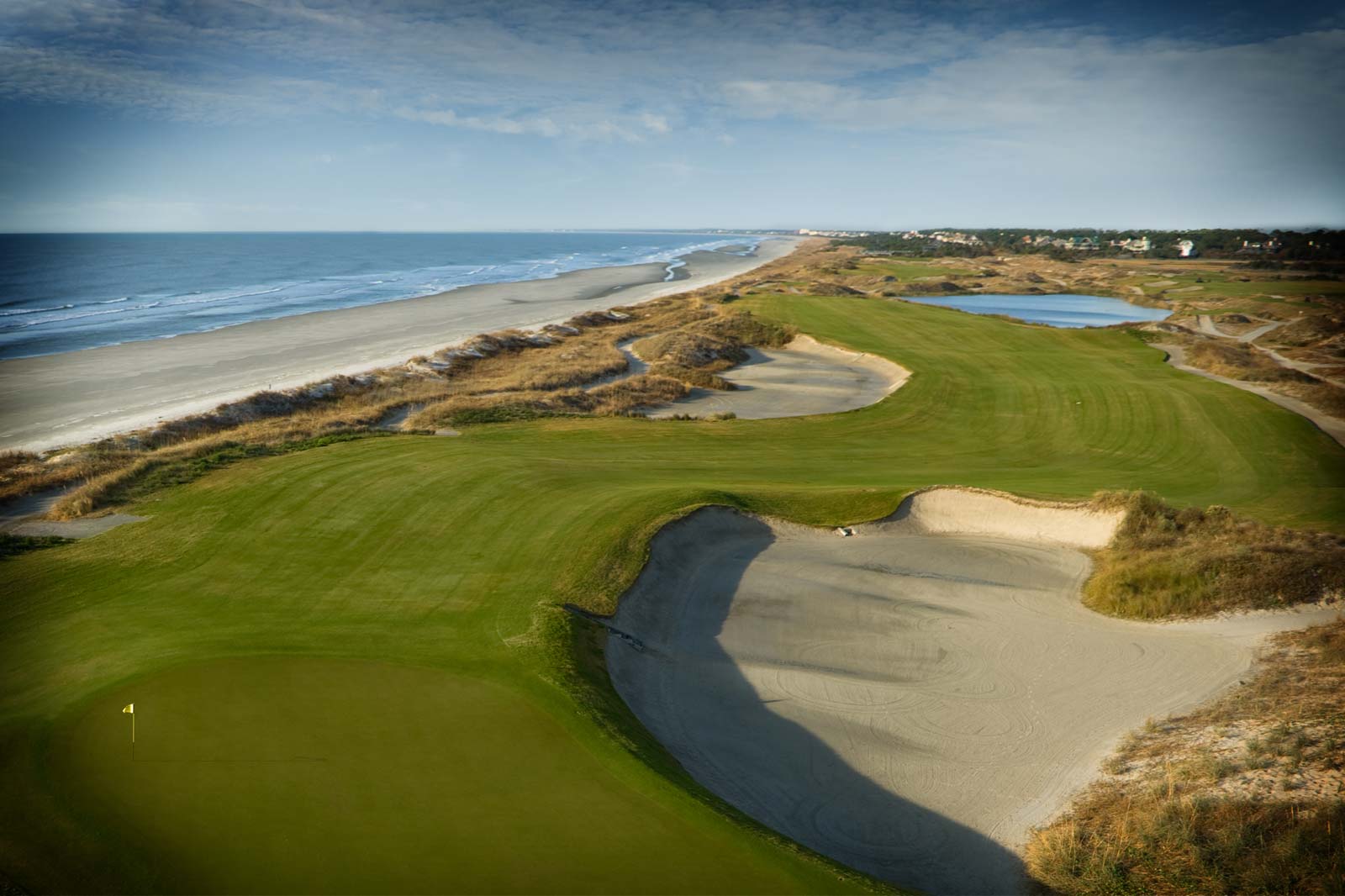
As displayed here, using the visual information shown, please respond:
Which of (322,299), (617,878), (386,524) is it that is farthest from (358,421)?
(322,299)

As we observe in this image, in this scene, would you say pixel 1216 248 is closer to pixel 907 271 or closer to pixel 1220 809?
pixel 907 271

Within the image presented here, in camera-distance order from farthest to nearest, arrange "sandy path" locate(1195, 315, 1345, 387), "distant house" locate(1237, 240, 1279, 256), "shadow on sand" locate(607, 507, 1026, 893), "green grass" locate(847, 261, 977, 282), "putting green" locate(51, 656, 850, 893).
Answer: "green grass" locate(847, 261, 977, 282) → "sandy path" locate(1195, 315, 1345, 387) → "distant house" locate(1237, 240, 1279, 256) → "shadow on sand" locate(607, 507, 1026, 893) → "putting green" locate(51, 656, 850, 893)

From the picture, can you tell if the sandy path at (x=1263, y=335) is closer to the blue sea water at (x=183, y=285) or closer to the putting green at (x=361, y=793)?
the putting green at (x=361, y=793)

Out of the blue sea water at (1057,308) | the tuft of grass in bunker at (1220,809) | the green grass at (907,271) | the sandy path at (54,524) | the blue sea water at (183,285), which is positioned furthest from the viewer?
the green grass at (907,271)

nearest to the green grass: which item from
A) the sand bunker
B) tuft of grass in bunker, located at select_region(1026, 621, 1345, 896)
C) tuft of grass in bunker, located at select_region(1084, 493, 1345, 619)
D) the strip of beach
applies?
the strip of beach

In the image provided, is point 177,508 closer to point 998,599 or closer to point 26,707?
point 26,707

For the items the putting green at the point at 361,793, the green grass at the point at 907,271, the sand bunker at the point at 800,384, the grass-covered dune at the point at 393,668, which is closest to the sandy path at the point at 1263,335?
the grass-covered dune at the point at 393,668

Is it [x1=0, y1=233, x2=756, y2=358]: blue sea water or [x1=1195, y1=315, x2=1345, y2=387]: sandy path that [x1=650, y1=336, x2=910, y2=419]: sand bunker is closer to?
[x1=1195, y1=315, x2=1345, y2=387]: sandy path
